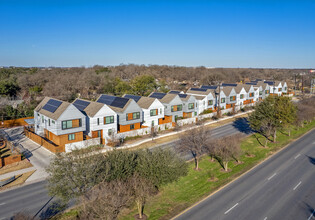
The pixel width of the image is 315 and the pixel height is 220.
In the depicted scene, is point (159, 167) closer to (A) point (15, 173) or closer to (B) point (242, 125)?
(A) point (15, 173)

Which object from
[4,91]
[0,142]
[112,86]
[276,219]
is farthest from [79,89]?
[276,219]

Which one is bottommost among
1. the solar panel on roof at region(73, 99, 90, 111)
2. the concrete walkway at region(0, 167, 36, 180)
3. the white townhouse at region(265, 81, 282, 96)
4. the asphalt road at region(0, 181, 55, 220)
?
the asphalt road at region(0, 181, 55, 220)

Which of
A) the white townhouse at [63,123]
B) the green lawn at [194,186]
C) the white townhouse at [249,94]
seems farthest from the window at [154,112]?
the white townhouse at [249,94]

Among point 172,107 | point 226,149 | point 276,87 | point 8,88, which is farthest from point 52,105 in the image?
point 276,87

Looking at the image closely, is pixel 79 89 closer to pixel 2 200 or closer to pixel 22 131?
pixel 22 131

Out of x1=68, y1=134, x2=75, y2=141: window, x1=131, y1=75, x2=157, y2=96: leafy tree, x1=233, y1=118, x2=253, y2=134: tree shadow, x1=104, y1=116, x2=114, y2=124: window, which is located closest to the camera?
x1=68, y1=134, x2=75, y2=141: window

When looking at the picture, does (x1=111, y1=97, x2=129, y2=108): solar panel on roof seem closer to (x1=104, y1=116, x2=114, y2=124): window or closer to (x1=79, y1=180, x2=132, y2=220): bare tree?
(x1=104, y1=116, x2=114, y2=124): window

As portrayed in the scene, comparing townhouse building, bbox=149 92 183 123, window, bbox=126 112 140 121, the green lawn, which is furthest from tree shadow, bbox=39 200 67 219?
townhouse building, bbox=149 92 183 123
